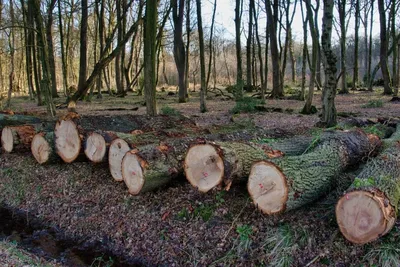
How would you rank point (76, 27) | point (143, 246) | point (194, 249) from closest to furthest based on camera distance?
point (194, 249)
point (143, 246)
point (76, 27)

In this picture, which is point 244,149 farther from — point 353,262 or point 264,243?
point 353,262

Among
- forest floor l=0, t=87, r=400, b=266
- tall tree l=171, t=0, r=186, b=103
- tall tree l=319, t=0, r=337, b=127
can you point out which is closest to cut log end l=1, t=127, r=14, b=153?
forest floor l=0, t=87, r=400, b=266

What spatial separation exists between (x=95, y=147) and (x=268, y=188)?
2.75 m

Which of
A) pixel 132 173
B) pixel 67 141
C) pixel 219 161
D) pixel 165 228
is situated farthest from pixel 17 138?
pixel 219 161

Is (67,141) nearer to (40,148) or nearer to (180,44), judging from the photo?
(40,148)

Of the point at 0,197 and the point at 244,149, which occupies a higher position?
the point at 244,149

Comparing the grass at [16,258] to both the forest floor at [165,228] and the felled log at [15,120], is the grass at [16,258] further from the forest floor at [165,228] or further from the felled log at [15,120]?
the felled log at [15,120]

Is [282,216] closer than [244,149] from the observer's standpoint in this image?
Yes

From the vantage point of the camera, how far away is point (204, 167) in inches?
160

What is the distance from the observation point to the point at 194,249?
3654 millimetres

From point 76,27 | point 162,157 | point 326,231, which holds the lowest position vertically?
point 326,231

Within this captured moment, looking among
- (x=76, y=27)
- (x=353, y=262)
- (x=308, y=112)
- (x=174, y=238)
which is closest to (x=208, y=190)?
(x=174, y=238)

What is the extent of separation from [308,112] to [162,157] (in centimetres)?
791

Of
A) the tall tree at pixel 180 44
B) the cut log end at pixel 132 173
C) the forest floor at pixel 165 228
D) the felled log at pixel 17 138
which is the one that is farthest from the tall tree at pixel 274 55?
the cut log end at pixel 132 173
